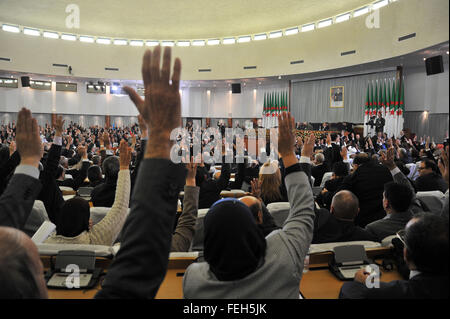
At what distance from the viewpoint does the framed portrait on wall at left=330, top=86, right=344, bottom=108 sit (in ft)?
63.3

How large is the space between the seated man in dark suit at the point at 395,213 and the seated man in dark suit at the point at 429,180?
6.65 feet

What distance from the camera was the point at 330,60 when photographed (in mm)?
17344

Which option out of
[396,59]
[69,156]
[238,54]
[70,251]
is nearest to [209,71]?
[238,54]

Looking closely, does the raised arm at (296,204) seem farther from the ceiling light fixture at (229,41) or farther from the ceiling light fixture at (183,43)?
the ceiling light fixture at (183,43)

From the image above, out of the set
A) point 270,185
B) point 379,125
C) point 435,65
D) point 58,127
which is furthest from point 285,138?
point 379,125

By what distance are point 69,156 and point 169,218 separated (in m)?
8.12

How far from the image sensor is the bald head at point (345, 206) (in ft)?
8.47

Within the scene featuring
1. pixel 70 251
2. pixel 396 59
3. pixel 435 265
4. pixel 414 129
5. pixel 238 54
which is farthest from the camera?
pixel 238 54

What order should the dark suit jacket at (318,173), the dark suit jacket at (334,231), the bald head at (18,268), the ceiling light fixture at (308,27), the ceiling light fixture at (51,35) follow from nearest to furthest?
1. the bald head at (18,268)
2. the dark suit jacket at (334,231)
3. the dark suit jacket at (318,173)
4. the ceiling light fixture at (308,27)
5. the ceiling light fixture at (51,35)

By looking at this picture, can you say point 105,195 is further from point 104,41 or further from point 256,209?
point 104,41

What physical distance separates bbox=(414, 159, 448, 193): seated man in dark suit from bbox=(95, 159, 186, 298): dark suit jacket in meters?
4.56

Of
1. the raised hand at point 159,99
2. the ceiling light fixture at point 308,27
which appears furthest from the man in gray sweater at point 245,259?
the ceiling light fixture at point 308,27
